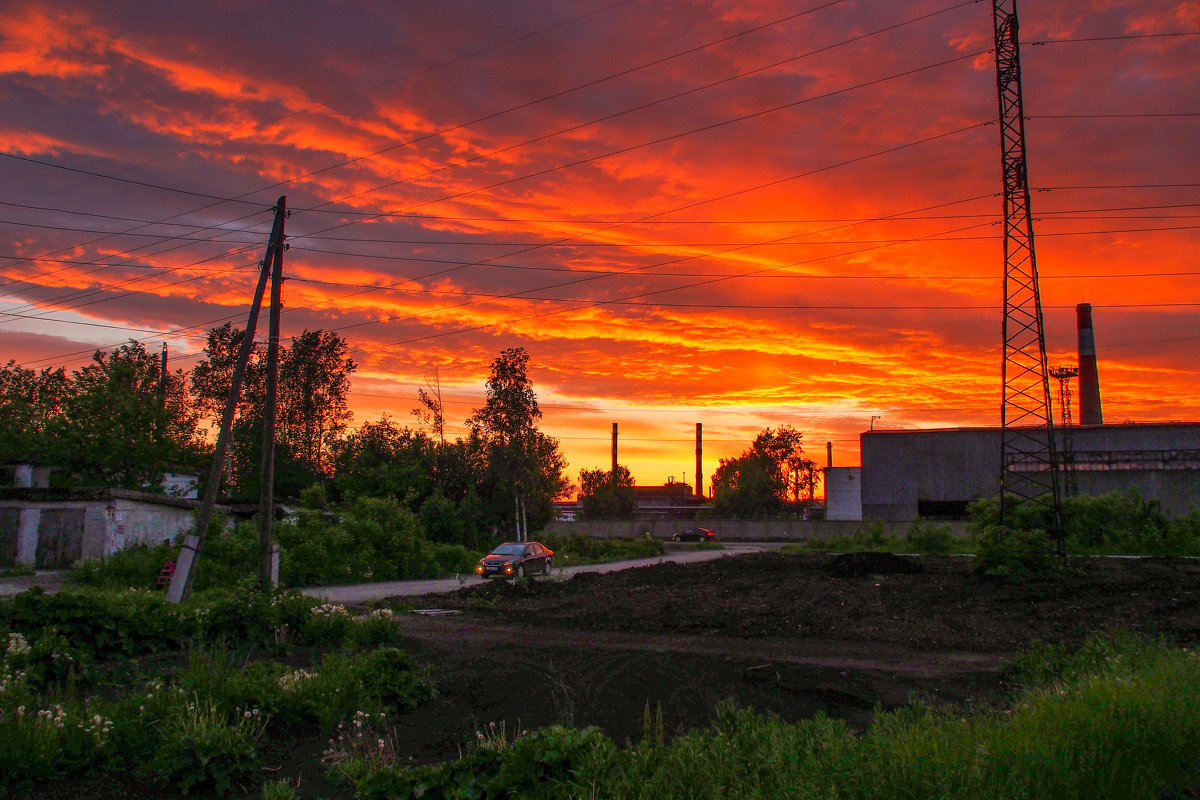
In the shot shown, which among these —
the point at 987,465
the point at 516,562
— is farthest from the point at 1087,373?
the point at 516,562

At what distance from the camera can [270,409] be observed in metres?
20.3

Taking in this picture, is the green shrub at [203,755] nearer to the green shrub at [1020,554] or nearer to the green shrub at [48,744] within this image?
the green shrub at [48,744]

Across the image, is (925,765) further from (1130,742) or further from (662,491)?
(662,491)

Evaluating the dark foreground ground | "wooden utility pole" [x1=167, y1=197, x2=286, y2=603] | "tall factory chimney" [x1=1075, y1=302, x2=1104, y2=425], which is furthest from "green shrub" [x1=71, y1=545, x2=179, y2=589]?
"tall factory chimney" [x1=1075, y1=302, x2=1104, y2=425]

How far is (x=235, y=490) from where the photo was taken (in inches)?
2240

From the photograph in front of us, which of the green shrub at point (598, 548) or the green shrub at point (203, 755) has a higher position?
the green shrub at point (203, 755)

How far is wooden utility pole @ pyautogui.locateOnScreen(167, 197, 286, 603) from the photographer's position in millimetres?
17719

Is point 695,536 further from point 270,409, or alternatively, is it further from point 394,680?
point 394,680

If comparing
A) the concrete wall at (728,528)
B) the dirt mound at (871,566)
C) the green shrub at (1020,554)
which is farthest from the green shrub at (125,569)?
Answer: the concrete wall at (728,528)

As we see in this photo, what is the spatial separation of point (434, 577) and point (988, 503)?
22044 millimetres

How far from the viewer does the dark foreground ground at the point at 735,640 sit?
9.08 meters

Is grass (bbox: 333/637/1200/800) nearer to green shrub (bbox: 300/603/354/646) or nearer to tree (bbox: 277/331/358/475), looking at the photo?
green shrub (bbox: 300/603/354/646)

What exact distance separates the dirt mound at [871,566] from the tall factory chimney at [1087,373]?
41.7 meters

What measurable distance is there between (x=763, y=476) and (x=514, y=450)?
161 feet
